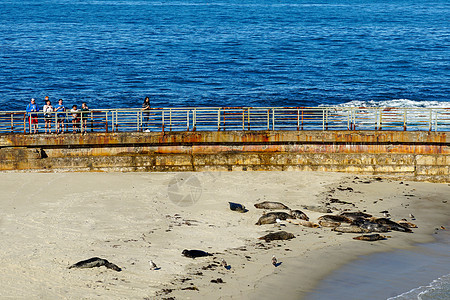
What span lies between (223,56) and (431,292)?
55.3 meters

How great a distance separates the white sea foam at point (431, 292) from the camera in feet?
47.7

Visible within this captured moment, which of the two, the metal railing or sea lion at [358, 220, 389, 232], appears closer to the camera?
sea lion at [358, 220, 389, 232]

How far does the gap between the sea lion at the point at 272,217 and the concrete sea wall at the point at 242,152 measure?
6.05m

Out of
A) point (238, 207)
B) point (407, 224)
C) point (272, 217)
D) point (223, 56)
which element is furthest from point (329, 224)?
point (223, 56)

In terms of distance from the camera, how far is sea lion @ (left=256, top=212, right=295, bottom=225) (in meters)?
19.4

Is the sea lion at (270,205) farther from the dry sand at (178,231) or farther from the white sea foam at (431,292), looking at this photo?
the white sea foam at (431,292)

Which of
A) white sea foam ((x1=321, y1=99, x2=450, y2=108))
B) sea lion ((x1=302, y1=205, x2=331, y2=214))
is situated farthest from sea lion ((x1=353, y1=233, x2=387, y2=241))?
white sea foam ((x1=321, y1=99, x2=450, y2=108))

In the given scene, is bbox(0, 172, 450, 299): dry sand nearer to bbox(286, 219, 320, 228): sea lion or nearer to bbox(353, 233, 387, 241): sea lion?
bbox(353, 233, 387, 241): sea lion

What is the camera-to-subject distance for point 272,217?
64.2 ft

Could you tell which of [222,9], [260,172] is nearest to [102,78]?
[260,172]

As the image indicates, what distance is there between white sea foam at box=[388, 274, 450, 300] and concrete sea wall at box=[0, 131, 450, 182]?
34.1 ft

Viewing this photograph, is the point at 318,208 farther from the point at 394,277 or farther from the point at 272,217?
the point at 394,277

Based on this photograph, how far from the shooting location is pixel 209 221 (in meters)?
19.6

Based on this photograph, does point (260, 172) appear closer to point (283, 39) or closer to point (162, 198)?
point (162, 198)
